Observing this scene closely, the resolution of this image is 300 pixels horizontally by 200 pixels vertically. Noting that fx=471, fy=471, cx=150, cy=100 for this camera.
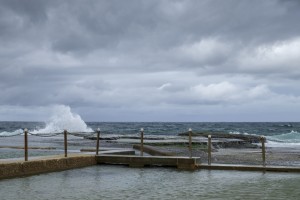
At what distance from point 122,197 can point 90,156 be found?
24.3 ft

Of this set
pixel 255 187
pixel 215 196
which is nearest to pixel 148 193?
pixel 215 196

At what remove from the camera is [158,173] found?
1623 cm

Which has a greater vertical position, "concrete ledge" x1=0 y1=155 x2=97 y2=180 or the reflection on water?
"concrete ledge" x1=0 y1=155 x2=97 y2=180

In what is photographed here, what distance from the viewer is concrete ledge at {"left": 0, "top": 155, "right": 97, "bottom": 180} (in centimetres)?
1466

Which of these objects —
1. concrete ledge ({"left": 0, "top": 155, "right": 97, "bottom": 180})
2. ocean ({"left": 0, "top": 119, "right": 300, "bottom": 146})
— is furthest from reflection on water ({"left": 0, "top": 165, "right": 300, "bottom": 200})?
ocean ({"left": 0, "top": 119, "right": 300, "bottom": 146})

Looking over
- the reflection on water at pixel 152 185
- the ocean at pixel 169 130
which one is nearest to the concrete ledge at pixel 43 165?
the reflection on water at pixel 152 185

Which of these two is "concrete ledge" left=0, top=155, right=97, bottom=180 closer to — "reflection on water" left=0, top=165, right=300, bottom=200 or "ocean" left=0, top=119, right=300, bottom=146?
"reflection on water" left=0, top=165, right=300, bottom=200

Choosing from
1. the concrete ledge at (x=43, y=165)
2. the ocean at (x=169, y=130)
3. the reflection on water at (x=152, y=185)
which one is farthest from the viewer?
the ocean at (x=169, y=130)

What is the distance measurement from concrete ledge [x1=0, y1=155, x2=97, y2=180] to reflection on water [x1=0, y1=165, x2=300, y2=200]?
0.48 metres

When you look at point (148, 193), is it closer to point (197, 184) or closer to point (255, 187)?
point (197, 184)

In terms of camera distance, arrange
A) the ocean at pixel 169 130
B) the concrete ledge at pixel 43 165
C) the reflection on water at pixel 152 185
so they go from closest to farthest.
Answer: the reflection on water at pixel 152 185 < the concrete ledge at pixel 43 165 < the ocean at pixel 169 130

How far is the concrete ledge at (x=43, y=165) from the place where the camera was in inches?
577

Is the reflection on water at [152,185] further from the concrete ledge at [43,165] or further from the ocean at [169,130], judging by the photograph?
the ocean at [169,130]

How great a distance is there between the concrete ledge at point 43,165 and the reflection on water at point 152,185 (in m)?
0.48
